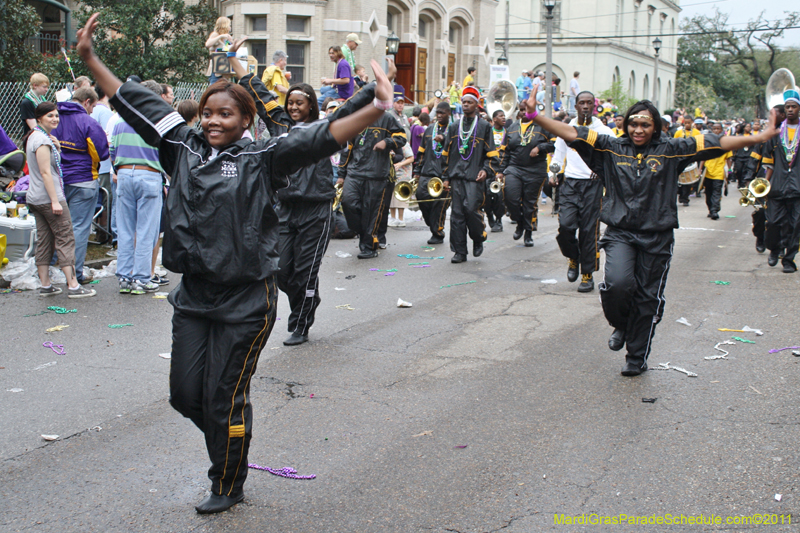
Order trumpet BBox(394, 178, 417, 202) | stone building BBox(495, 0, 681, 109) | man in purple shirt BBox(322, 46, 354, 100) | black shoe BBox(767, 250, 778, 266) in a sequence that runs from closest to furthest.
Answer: black shoe BBox(767, 250, 778, 266) → trumpet BBox(394, 178, 417, 202) → man in purple shirt BBox(322, 46, 354, 100) → stone building BBox(495, 0, 681, 109)

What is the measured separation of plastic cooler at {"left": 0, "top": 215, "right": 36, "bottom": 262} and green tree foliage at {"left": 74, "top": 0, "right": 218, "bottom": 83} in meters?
14.0

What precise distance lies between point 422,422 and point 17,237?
6086mm

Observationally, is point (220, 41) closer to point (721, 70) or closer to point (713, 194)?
point (713, 194)

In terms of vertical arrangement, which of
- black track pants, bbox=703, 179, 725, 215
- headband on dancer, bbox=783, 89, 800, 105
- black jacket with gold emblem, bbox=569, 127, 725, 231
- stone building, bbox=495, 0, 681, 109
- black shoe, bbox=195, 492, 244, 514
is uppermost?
stone building, bbox=495, 0, 681, 109

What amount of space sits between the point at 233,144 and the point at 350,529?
177 cm

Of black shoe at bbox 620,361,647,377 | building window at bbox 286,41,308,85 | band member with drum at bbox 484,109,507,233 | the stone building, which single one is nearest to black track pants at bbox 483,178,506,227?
band member with drum at bbox 484,109,507,233

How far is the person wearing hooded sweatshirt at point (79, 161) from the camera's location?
8.49 m

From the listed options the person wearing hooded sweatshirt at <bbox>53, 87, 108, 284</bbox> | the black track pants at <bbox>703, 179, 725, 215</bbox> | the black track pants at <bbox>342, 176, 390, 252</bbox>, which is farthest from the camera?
the black track pants at <bbox>703, 179, 725, 215</bbox>

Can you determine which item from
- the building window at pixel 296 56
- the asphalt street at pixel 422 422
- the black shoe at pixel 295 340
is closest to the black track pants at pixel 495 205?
the asphalt street at pixel 422 422

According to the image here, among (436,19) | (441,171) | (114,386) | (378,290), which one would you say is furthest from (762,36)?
(114,386)

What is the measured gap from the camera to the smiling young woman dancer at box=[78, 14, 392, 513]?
3473 mm

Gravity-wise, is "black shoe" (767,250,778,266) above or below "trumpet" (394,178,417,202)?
below

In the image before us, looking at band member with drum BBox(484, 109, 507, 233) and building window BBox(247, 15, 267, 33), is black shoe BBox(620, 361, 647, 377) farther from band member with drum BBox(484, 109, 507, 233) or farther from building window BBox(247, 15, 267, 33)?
building window BBox(247, 15, 267, 33)

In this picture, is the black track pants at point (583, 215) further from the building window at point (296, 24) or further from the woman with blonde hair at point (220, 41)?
the building window at point (296, 24)
